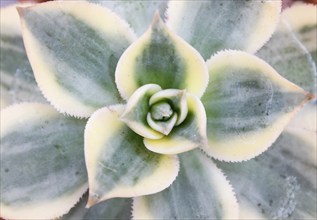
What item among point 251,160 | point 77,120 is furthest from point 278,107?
point 77,120

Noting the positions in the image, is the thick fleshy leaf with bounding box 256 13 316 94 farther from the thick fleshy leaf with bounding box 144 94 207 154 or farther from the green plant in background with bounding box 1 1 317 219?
the thick fleshy leaf with bounding box 144 94 207 154

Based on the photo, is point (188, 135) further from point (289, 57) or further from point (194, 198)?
point (289, 57)

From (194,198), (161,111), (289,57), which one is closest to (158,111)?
(161,111)

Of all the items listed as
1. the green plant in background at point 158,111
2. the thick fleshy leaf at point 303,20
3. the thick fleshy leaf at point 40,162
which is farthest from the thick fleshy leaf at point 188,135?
the thick fleshy leaf at point 303,20

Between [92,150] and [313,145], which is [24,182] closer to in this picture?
[92,150]

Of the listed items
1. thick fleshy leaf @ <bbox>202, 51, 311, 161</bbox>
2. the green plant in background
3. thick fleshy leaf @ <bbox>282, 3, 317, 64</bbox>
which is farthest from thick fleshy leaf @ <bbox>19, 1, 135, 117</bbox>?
thick fleshy leaf @ <bbox>282, 3, 317, 64</bbox>

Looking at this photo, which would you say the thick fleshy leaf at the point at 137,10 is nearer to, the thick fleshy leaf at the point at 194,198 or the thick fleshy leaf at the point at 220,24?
the thick fleshy leaf at the point at 220,24
